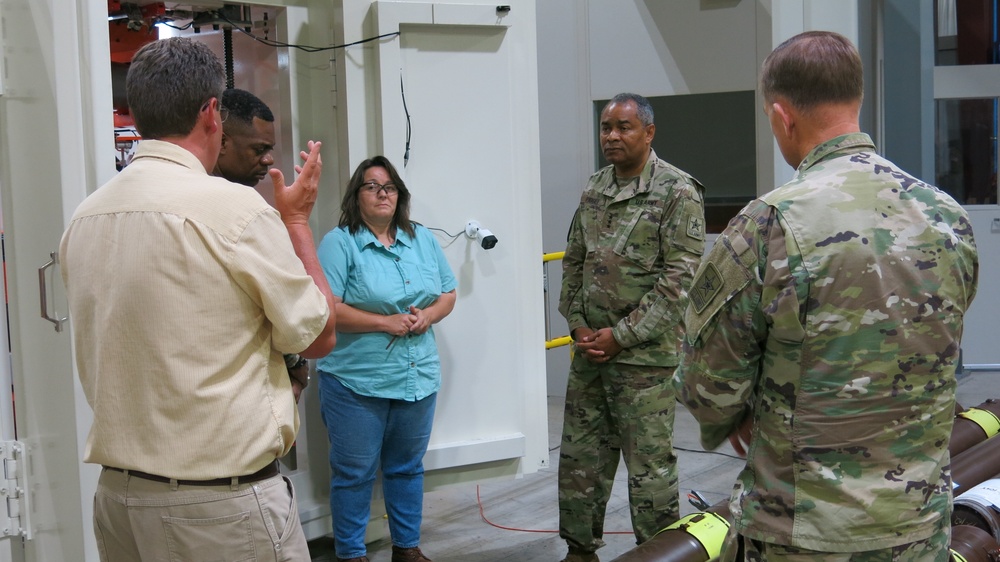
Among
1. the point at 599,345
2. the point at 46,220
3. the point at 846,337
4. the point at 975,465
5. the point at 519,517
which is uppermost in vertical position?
the point at 46,220

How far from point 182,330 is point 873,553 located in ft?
4.23

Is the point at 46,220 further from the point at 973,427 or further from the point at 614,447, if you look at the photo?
the point at 973,427

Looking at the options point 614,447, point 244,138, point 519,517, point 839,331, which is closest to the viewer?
point 839,331

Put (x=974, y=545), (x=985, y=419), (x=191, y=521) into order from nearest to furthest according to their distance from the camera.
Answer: (x=191, y=521) < (x=974, y=545) < (x=985, y=419)

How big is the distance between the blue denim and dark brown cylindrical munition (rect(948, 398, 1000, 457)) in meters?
2.03

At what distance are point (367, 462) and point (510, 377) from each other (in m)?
0.73

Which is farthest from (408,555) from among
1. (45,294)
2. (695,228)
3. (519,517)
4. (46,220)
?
(46,220)

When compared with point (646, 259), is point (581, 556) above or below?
below

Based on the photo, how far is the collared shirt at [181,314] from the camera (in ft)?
5.60

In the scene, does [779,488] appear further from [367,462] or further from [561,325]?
[561,325]

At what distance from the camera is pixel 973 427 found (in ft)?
12.4

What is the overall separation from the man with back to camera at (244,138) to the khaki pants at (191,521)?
97 centimetres

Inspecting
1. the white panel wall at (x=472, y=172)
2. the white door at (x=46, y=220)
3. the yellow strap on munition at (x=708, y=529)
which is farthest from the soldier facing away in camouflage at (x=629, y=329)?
the white door at (x=46, y=220)

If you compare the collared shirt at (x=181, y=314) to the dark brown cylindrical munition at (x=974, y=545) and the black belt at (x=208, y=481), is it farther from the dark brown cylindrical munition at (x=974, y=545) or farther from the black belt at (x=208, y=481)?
the dark brown cylindrical munition at (x=974, y=545)
